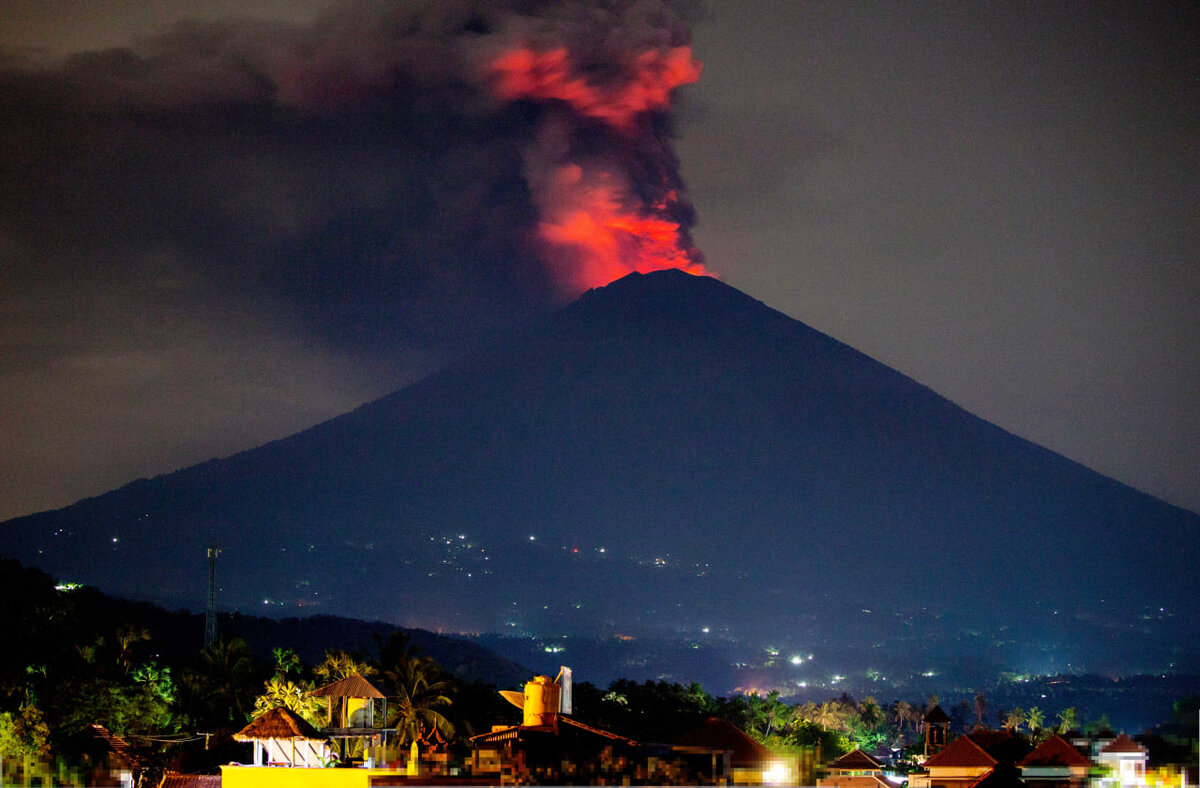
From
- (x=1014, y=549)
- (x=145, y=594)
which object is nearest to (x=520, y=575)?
(x=145, y=594)

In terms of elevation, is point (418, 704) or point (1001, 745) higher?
point (418, 704)

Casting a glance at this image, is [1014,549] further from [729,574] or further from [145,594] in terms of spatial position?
[145,594]

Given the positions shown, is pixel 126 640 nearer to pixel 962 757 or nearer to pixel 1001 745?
pixel 962 757

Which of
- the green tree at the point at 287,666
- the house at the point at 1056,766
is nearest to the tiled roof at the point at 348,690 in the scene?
the green tree at the point at 287,666

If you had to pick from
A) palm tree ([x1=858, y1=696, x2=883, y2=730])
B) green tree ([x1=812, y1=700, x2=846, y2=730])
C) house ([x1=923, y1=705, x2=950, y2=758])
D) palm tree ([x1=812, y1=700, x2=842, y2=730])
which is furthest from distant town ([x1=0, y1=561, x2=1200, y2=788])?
palm tree ([x1=858, y1=696, x2=883, y2=730])

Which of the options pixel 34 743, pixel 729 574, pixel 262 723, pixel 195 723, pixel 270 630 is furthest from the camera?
pixel 729 574

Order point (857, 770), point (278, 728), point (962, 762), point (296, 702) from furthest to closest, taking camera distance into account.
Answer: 1. point (857, 770)
2. point (962, 762)
3. point (296, 702)
4. point (278, 728)

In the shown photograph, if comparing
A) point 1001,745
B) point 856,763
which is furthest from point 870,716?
point 856,763
